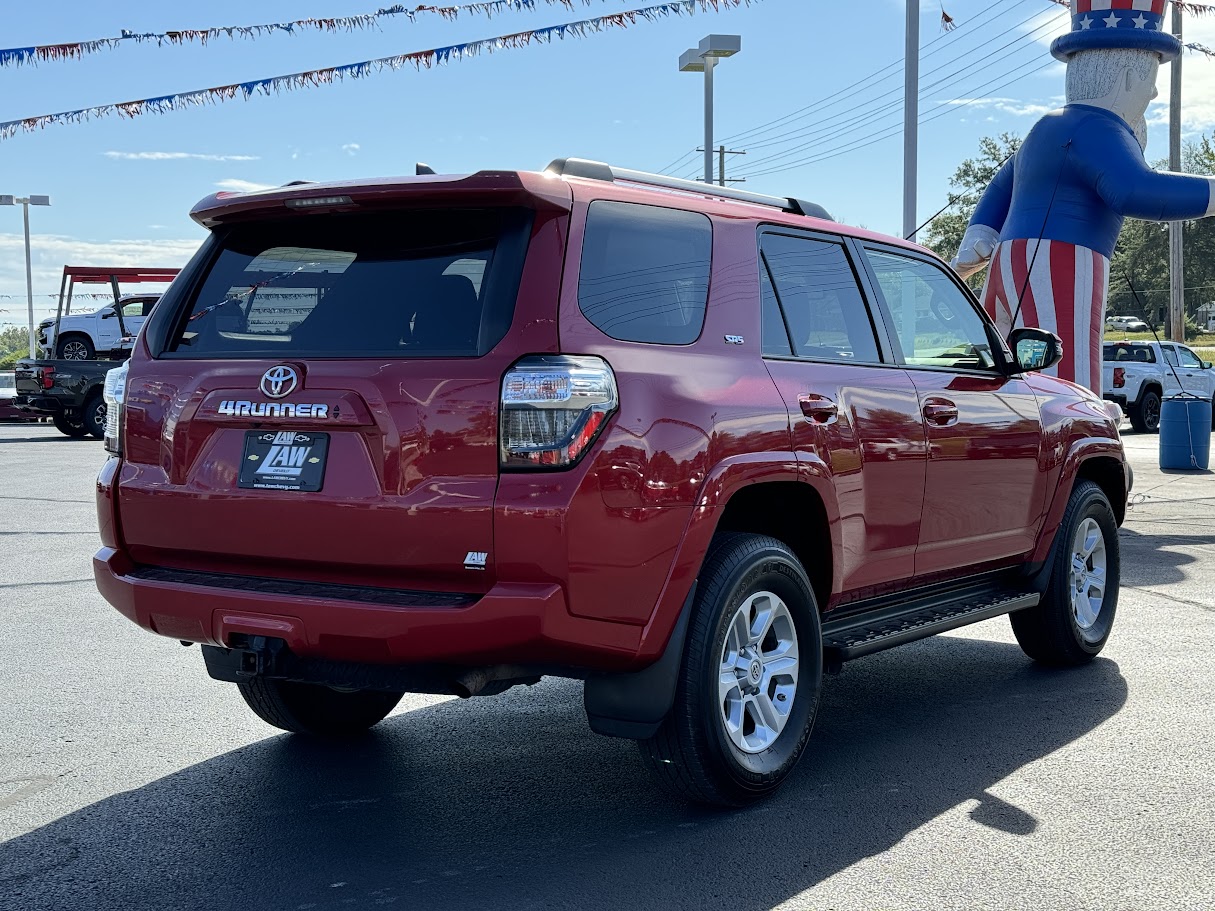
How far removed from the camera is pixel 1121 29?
11266 mm

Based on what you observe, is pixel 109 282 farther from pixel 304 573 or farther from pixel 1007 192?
pixel 304 573

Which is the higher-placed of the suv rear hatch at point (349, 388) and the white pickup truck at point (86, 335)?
the white pickup truck at point (86, 335)

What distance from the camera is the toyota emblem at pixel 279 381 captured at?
12.8 feet

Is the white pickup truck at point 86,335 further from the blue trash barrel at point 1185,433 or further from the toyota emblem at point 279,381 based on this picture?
the toyota emblem at point 279,381

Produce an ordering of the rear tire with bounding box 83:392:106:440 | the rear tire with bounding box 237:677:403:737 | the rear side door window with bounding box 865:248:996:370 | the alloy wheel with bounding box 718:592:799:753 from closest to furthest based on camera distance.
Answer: the alloy wheel with bounding box 718:592:799:753
the rear tire with bounding box 237:677:403:737
the rear side door window with bounding box 865:248:996:370
the rear tire with bounding box 83:392:106:440

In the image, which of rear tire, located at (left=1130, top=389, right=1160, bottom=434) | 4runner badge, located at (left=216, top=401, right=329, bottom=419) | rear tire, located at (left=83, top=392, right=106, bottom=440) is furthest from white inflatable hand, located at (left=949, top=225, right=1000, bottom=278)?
rear tire, located at (left=83, top=392, right=106, bottom=440)

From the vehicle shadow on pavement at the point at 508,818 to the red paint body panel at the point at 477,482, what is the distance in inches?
23.0

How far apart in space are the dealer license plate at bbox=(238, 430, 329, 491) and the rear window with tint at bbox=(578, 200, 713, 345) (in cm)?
84

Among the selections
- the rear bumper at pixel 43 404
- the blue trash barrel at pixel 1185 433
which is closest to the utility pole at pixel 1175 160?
the blue trash barrel at pixel 1185 433

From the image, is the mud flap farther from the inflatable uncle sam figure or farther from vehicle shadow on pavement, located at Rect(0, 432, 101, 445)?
vehicle shadow on pavement, located at Rect(0, 432, 101, 445)

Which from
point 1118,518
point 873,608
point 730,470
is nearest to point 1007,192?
point 1118,518

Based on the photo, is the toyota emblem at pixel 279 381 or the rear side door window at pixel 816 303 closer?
the toyota emblem at pixel 279 381

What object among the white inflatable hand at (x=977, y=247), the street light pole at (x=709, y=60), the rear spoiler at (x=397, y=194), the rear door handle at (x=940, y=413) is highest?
the street light pole at (x=709, y=60)

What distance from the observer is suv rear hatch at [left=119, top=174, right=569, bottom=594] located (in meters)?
3.71
